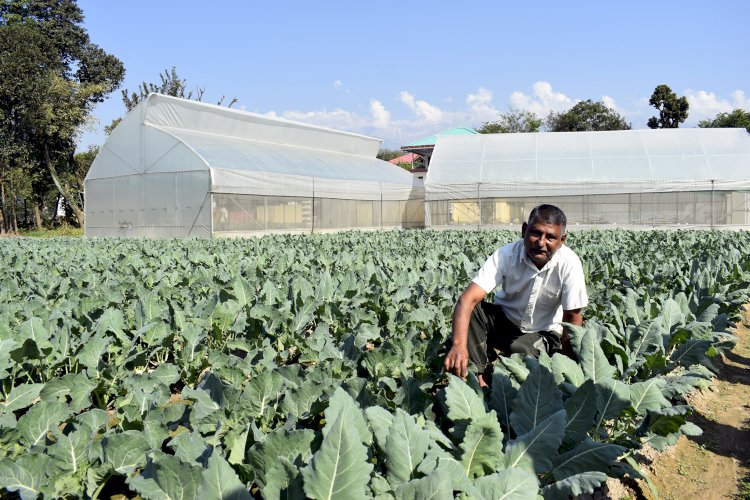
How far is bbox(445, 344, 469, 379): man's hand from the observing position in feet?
9.35

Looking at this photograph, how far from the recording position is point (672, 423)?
2189mm

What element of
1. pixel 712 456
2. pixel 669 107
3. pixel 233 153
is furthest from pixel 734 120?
pixel 712 456

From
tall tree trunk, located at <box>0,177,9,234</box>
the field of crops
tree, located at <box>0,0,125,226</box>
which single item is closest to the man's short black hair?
the field of crops

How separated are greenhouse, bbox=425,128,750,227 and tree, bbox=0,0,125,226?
59.8ft

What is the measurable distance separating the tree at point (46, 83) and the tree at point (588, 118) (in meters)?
37.5

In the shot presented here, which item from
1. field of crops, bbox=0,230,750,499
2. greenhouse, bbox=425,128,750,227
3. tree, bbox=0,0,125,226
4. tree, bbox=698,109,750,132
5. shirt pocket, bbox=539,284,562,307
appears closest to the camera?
field of crops, bbox=0,230,750,499

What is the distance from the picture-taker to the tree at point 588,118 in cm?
5419

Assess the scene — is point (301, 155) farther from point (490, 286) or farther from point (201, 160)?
point (490, 286)

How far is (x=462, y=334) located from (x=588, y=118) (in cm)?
5672

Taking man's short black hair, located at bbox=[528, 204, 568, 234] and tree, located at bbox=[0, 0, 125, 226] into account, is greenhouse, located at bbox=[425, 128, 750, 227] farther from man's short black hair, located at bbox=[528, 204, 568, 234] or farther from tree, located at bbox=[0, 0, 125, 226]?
man's short black hair, located at bbox=[528, 204, 568, 234]

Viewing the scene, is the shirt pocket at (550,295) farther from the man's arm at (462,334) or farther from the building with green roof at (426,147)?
the building with green roof at (426,147)

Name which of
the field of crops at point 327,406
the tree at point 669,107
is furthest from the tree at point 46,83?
the tree at point 669,107

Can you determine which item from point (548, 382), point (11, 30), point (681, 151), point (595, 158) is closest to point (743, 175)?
point (681, 151)

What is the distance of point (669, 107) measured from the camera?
161 feet
